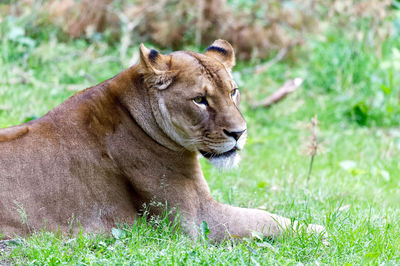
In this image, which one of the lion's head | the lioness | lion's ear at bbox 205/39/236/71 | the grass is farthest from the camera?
lion's ear at bbox 205/39/236/71

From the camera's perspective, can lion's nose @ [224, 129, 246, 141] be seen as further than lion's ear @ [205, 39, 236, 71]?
No

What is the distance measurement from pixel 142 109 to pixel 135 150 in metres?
0.30

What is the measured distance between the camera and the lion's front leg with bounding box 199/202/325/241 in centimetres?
436

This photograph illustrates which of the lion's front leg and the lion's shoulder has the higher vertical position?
the lion's shoulder

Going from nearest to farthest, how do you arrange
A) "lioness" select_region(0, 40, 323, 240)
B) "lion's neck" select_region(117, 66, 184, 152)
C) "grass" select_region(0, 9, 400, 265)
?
"grass" select_region(0, 9, 400, 265) → "lioness" select_region(0, 40, 323, 240) → "lion's neck" select_region(117, 66, 184, 152)

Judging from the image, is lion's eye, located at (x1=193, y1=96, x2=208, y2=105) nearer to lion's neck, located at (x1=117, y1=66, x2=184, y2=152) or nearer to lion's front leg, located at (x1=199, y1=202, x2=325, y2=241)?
lion's neck, located at (x1=117, y1=66, x2=184, y2=152)

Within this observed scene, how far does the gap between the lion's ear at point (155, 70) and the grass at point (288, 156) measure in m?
0.97

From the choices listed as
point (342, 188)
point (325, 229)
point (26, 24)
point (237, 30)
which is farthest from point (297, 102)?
point (325, 229)

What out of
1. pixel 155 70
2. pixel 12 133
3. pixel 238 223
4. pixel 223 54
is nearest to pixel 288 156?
pixel 223 54

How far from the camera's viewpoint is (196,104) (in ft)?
14.0

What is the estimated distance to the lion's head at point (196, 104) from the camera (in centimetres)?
427

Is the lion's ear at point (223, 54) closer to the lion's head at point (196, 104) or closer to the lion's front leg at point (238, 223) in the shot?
the lion's head at point (196, 104)

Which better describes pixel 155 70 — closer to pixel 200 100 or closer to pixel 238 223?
pixel 200 100

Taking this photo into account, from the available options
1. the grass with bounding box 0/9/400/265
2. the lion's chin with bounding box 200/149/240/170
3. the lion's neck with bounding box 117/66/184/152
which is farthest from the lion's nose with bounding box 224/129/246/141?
the grass with bounding box 0/9/400/265
